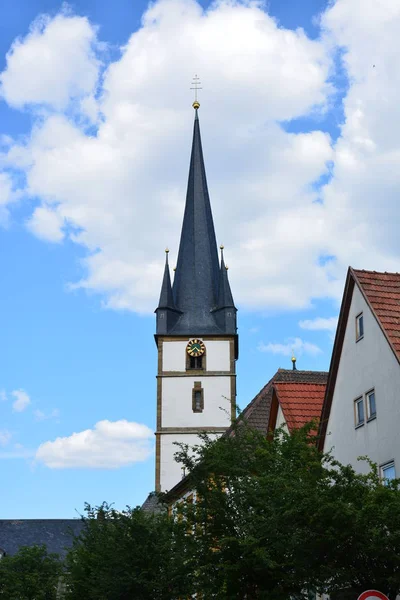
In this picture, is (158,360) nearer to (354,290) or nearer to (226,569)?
(354,290)

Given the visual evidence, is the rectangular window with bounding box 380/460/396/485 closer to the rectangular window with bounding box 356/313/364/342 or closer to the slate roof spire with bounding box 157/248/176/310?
the rectangular window with bounding box 356/313/364/342

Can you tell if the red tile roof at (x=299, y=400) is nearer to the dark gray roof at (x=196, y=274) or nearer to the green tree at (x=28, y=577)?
the green tree at (x=28, y=577)

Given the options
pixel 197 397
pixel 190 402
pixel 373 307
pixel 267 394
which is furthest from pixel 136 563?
pixel 197 397

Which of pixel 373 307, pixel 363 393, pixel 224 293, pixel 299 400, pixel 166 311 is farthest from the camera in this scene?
pixel 224 293

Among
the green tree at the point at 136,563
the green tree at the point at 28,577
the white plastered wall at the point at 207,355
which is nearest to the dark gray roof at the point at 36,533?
the white plastered wall at the point at 207,355

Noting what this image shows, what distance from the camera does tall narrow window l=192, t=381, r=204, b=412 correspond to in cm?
6406

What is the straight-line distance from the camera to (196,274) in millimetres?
69375

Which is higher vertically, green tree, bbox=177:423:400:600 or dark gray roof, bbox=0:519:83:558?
dark gray roof, bbox=0:519:83:558

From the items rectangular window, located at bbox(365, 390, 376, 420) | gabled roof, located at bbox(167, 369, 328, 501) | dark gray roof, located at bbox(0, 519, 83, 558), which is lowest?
rectangular window, located at bbox(365, 390, 376, 420)

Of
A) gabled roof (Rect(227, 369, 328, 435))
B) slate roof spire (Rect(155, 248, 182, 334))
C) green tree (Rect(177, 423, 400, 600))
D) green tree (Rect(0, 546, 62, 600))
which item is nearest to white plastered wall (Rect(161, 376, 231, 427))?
slate roof spire (Rect(155, 248, 182, 334))

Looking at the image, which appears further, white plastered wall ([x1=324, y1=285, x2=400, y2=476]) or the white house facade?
the white house facade

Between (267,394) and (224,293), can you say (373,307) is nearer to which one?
(267,394)

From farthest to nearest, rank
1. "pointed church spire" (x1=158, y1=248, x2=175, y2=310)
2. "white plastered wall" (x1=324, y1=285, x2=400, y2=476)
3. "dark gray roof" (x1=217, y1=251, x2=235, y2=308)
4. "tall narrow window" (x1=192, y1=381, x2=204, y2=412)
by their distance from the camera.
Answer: "pointed church spire" (x1=158, y1=248, x2=175, y2=310) < "dark gray roof" (x1=217, y1=251, x2=235, y2=308) < "tall narrow window" (x1=192, y1=381, x2=204, y2=412) < "white plastered wall" (x1=324, y1=285, x2=400, y2=476)

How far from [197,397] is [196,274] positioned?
9783mm
